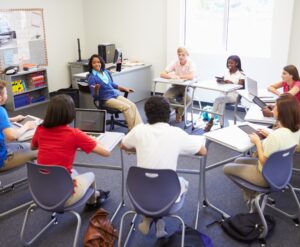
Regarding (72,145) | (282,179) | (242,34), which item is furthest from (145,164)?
(242,34)

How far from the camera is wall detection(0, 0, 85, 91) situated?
20.9 feet

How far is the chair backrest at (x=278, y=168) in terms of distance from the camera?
2.23 m

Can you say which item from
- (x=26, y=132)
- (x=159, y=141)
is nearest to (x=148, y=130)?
(x=159, y=141)

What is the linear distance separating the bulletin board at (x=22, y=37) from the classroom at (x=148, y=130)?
0.02 m

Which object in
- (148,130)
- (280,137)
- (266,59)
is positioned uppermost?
(266,59)

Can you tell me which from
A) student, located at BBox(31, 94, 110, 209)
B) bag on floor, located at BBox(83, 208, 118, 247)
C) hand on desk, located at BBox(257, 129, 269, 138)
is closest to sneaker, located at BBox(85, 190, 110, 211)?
bag on floor, located at BBox(83, 208, 118, 247)

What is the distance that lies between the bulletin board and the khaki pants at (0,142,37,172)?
3219mm

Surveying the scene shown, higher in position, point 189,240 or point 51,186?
point 51,186

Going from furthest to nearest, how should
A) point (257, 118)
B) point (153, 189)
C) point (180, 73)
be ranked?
point (180, 73) < point (257, 118) < point (153, 189)

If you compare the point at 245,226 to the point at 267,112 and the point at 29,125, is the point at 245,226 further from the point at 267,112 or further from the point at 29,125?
the point at 29,125

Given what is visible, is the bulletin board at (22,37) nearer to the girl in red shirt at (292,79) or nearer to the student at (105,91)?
the student at (105,91)

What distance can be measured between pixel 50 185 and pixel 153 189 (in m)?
0.68

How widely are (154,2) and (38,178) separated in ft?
15.4

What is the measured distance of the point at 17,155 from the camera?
9.30 feet
